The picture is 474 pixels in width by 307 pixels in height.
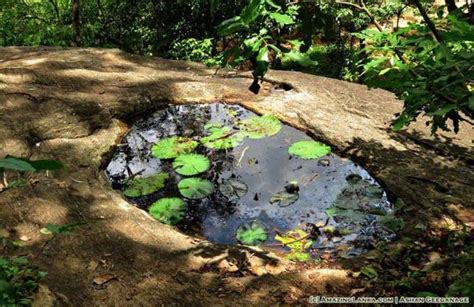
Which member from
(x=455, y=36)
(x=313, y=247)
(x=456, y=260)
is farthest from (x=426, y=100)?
(x=313, y=247)

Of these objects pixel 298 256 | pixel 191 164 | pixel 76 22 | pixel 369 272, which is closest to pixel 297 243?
pixel 298 256

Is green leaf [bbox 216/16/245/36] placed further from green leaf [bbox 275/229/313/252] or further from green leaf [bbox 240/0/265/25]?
green leaf [bbox 275/229/313/252]

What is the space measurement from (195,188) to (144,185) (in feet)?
1.89

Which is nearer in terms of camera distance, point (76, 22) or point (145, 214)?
point (145, 214)

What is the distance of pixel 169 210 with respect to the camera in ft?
14.9

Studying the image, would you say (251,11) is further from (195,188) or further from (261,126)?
(261,126)

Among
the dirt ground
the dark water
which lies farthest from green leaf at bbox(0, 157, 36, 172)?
the dark water

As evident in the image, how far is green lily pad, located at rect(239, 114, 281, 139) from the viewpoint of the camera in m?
5.86

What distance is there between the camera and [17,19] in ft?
39.2

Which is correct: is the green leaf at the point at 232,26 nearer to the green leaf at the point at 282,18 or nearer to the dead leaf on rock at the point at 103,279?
the green leaf at the point at 282,18

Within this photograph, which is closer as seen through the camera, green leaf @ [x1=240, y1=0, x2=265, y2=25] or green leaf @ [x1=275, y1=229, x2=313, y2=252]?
green leaf @ [x1=240, y1=0, x2=265, y2=25]

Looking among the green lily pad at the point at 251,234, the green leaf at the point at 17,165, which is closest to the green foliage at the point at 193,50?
the green lily pad at the point at 251,234

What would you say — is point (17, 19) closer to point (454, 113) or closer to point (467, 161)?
point (467, 161)

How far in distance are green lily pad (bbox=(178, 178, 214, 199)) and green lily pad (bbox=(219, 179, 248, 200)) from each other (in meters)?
0.14
